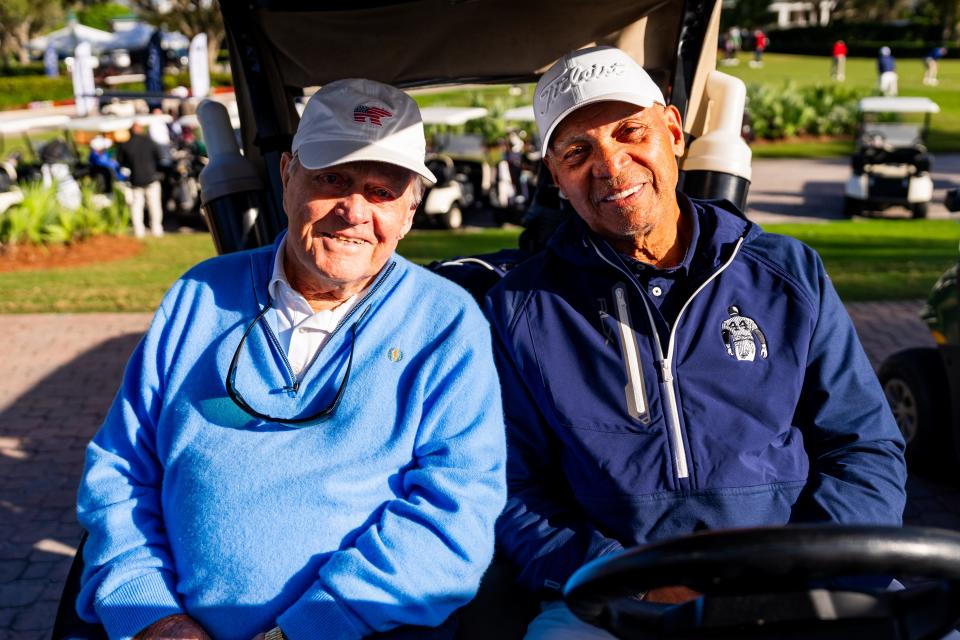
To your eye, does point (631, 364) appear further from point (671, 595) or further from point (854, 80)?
point (854, 80)

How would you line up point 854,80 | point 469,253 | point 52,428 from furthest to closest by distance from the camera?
point 854,80
point 469,253
point 52,428

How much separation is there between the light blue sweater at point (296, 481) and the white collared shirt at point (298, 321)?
0.16 feet

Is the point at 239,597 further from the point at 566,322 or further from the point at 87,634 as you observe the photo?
the point at 566,322

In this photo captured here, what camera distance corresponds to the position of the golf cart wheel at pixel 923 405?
15.2ft

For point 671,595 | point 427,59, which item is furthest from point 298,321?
point 427,59

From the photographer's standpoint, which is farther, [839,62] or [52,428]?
[839,62]

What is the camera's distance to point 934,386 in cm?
467

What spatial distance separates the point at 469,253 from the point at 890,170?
7.26m

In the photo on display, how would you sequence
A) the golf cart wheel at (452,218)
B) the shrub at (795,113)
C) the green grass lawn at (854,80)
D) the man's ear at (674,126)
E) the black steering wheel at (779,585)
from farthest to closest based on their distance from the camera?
the shrub at (795,113)
the green grass lawn at (854,80)
the golf cart wheel at (452,218)
the man's ear at (674,126)
the black steering wheel at (779,585)

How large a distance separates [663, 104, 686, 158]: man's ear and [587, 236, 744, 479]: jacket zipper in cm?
37

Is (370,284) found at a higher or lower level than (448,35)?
lower

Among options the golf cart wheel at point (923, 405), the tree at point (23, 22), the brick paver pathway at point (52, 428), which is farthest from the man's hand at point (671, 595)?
the tree at point (23, 22)

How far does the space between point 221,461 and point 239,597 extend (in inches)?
11.4

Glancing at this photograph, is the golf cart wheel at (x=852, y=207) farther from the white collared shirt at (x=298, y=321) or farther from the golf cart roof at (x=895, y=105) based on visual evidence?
the white collared shirt at (x=298, y=321)
